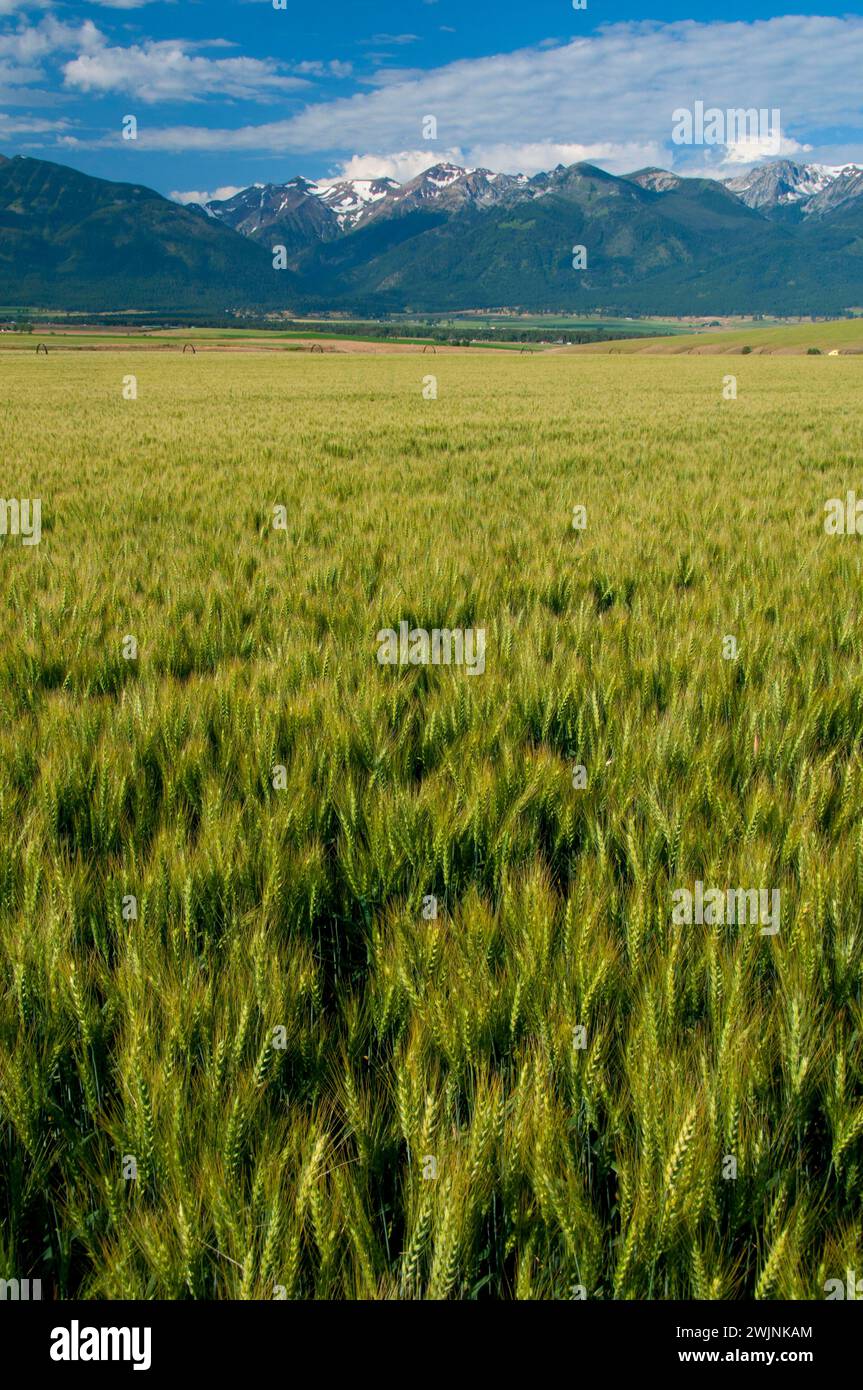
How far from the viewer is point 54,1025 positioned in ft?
4.71

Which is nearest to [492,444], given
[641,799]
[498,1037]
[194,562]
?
[194,562]

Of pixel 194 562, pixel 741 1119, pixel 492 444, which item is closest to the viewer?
pixel 741 1119

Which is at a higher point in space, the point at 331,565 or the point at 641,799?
the point at 331,565

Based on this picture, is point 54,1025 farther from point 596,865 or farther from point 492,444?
point 492,444

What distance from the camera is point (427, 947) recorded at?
1.59 metres

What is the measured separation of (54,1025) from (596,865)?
4.18ft

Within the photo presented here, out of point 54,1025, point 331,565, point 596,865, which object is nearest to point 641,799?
point 596,865

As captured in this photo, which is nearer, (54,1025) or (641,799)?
(54,1025)

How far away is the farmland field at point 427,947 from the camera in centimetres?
112

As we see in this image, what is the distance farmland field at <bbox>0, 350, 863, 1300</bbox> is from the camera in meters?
1.12

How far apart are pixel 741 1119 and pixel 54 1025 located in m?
1.19
